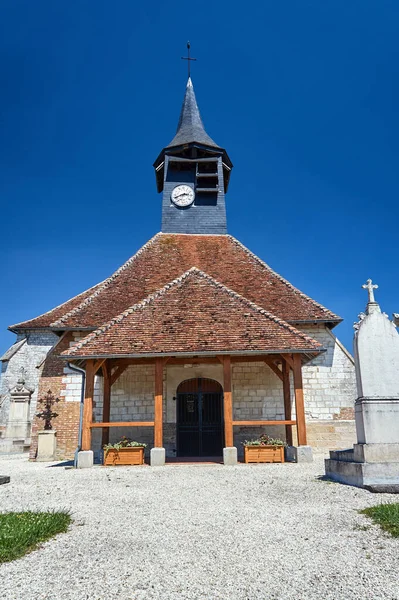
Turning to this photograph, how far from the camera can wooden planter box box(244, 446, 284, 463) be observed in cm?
924

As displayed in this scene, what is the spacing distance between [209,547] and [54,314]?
1365 cm

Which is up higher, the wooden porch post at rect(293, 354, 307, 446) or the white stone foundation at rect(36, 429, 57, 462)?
the wooden porch post at rect(293, 354, 307, 446)

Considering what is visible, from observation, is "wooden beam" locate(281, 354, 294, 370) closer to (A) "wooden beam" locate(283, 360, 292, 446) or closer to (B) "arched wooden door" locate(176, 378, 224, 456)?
(A) "wooden beam" locate(283, 360, 292, 446)

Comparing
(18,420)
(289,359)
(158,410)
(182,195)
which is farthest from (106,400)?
(182,195)

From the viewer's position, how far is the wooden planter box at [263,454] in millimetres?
9242

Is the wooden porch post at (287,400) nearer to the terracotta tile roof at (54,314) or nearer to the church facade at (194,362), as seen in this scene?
the church facade at (194,362)

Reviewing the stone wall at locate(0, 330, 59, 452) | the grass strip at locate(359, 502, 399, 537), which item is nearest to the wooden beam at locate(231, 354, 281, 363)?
the grass strip at locate(359, 502, 399, 537)

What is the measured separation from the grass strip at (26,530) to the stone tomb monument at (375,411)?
4.07 metres

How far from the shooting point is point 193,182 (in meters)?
18.9

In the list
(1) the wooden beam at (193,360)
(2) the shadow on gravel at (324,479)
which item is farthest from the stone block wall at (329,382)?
(2) the shadow on gravel at (324,479)

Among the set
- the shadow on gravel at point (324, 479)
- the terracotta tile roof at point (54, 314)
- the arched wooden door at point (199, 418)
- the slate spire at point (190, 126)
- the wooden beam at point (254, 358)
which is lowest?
the shadow on gravel at point (324, 479)

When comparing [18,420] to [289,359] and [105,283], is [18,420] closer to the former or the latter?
[105,283]

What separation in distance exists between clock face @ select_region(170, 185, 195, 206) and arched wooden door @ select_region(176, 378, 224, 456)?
30.0 feet

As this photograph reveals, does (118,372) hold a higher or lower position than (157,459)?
higher
